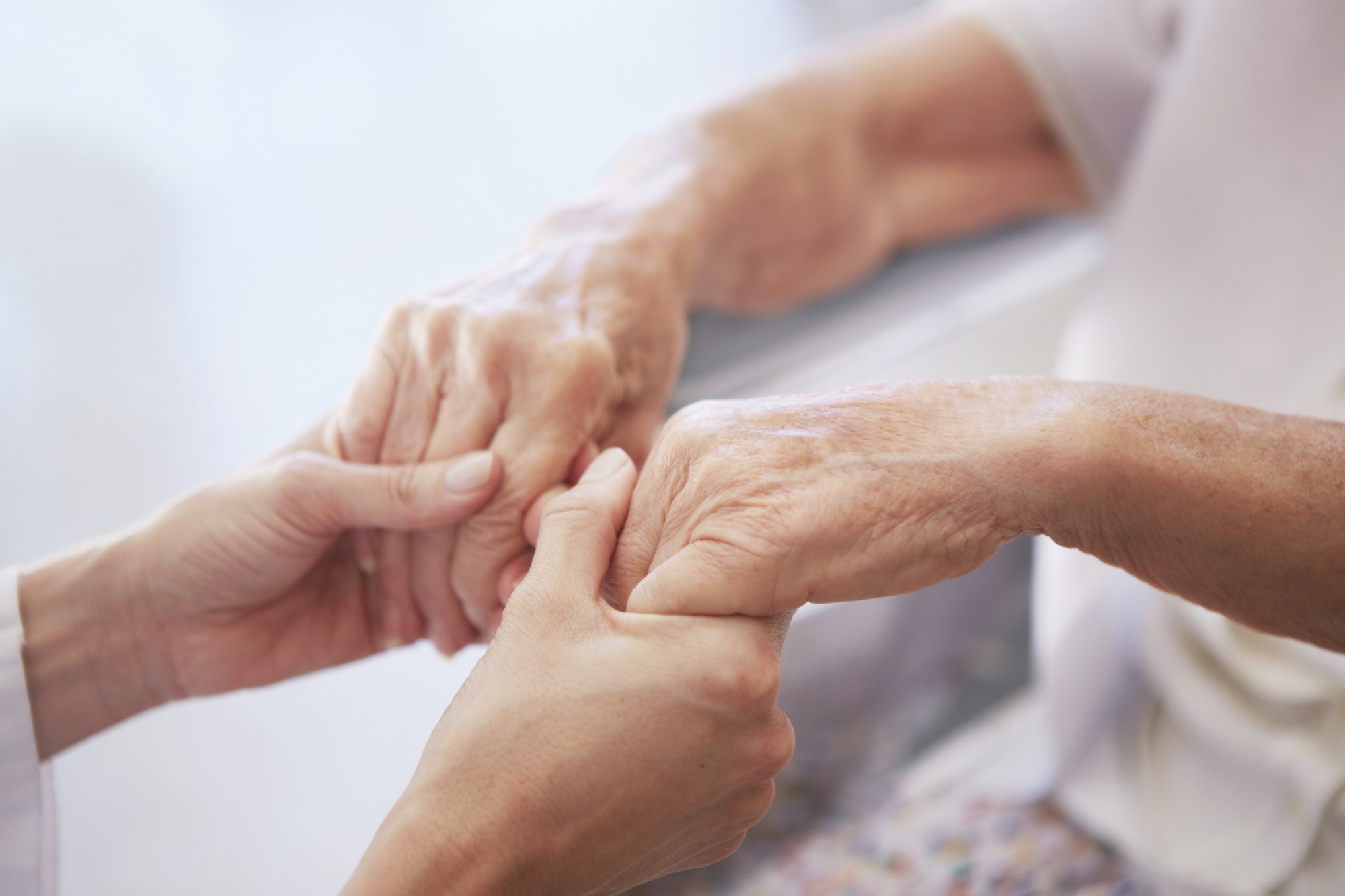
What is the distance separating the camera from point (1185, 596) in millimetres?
674

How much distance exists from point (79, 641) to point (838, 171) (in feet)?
2.95

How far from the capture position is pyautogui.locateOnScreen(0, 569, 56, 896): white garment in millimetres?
705

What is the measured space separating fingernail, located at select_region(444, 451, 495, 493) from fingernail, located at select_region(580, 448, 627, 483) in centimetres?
8

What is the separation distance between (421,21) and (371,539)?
2.76ft

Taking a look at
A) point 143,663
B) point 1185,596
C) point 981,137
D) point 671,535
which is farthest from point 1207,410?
point 143,663

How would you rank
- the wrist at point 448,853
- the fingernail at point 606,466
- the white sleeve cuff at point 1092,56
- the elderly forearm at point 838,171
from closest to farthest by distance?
the wrist at point 448,853 → the fingernail at point 606,466 → the elderly forearm at point 838,171 → the white sleeve cuff at point 1092,56

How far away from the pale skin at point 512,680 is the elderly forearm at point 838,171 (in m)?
0.34

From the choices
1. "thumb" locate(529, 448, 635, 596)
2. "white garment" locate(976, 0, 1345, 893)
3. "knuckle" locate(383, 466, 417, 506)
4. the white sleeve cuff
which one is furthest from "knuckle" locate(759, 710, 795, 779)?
the white sleeve cuff

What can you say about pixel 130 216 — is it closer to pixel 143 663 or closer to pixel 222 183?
pixel 222 183

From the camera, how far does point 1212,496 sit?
24.3 inches

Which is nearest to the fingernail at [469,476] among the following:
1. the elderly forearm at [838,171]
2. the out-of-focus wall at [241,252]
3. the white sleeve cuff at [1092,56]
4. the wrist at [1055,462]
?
the out-of-focus wall at [241,252]

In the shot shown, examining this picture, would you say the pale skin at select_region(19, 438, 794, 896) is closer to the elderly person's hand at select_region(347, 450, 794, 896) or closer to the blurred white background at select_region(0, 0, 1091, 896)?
the elderly person's hand at select_region(347, 450, 794, 896)

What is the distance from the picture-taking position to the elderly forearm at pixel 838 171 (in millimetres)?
994

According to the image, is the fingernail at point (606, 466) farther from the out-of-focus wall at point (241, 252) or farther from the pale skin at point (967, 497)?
the out-of-focus wall at point (241, 252)
